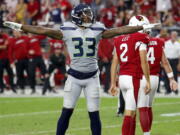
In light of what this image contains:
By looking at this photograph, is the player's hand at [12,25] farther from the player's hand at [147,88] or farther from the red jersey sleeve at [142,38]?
the player's hand at [147,88]

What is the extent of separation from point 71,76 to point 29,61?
479 inches

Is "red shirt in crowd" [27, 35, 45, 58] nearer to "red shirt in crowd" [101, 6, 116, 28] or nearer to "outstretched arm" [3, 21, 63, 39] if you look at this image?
"red shirt in crowd" [101, 6, 116, 28]

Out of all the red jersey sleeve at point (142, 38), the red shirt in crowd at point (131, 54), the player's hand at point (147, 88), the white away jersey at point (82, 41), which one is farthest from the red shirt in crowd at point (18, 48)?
the white away jersey at point (82, 41)

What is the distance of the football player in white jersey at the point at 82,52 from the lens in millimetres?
9656

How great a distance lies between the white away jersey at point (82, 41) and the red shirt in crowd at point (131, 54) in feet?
2.23

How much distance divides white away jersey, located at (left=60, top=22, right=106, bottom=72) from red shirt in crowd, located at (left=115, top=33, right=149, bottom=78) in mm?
680

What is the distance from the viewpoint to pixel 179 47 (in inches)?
834

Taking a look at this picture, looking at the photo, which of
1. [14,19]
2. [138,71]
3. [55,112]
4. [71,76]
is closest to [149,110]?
[138,71]

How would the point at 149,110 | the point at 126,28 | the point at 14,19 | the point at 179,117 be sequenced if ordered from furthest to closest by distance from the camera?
the point at 14,19 < the point at 179,117 < the point at 149,110 < the point at 126,28

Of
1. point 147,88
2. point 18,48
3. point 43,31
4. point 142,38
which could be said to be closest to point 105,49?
point 18,48

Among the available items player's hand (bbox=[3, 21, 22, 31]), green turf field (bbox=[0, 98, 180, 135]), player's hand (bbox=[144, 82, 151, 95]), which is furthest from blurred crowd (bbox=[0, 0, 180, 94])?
player's hand (bbox=[3, 21, 22, 31])

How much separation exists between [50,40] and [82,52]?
Result: 12.9 meters

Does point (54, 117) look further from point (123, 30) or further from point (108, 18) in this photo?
point (108, 18)

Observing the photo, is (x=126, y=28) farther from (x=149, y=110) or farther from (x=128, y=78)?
(x=149, y=110)
